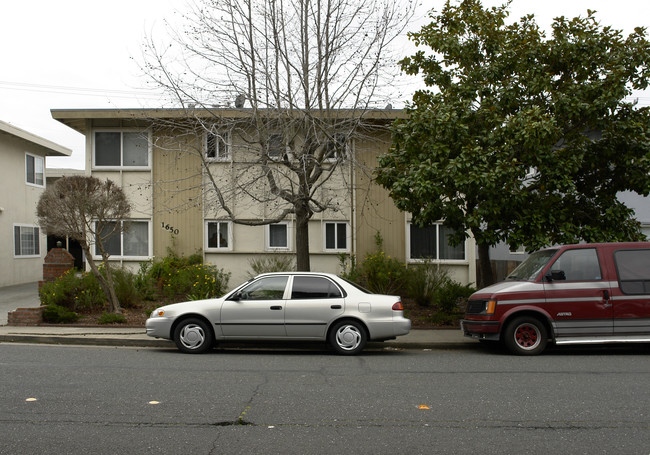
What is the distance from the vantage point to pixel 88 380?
801cm

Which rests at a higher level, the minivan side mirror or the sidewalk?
the minivan side mirror

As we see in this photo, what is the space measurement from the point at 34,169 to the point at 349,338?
21075mm

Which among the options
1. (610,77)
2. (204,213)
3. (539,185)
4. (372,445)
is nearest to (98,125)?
(204,213)

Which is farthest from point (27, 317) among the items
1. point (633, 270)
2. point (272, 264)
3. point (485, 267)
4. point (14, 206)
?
point (14, 206)

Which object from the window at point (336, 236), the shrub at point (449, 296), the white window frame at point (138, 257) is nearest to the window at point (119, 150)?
the white window frame at point (138, 257)

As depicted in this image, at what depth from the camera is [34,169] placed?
86.3 ft

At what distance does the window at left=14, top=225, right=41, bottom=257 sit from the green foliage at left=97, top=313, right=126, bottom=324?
12784mm

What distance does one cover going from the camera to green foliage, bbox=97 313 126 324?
1355 cm

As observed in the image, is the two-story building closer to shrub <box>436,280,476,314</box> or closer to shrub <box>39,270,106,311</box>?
shrub <box>436,280,476,314</box>

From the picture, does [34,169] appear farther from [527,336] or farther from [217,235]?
[527,336]

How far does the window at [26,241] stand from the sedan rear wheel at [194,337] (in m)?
16.7

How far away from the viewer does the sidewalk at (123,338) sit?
37.7ft

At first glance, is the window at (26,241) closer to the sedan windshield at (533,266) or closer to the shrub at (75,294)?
the shrub at (75,294)

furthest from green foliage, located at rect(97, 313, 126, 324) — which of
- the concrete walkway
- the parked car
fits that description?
the parked car
